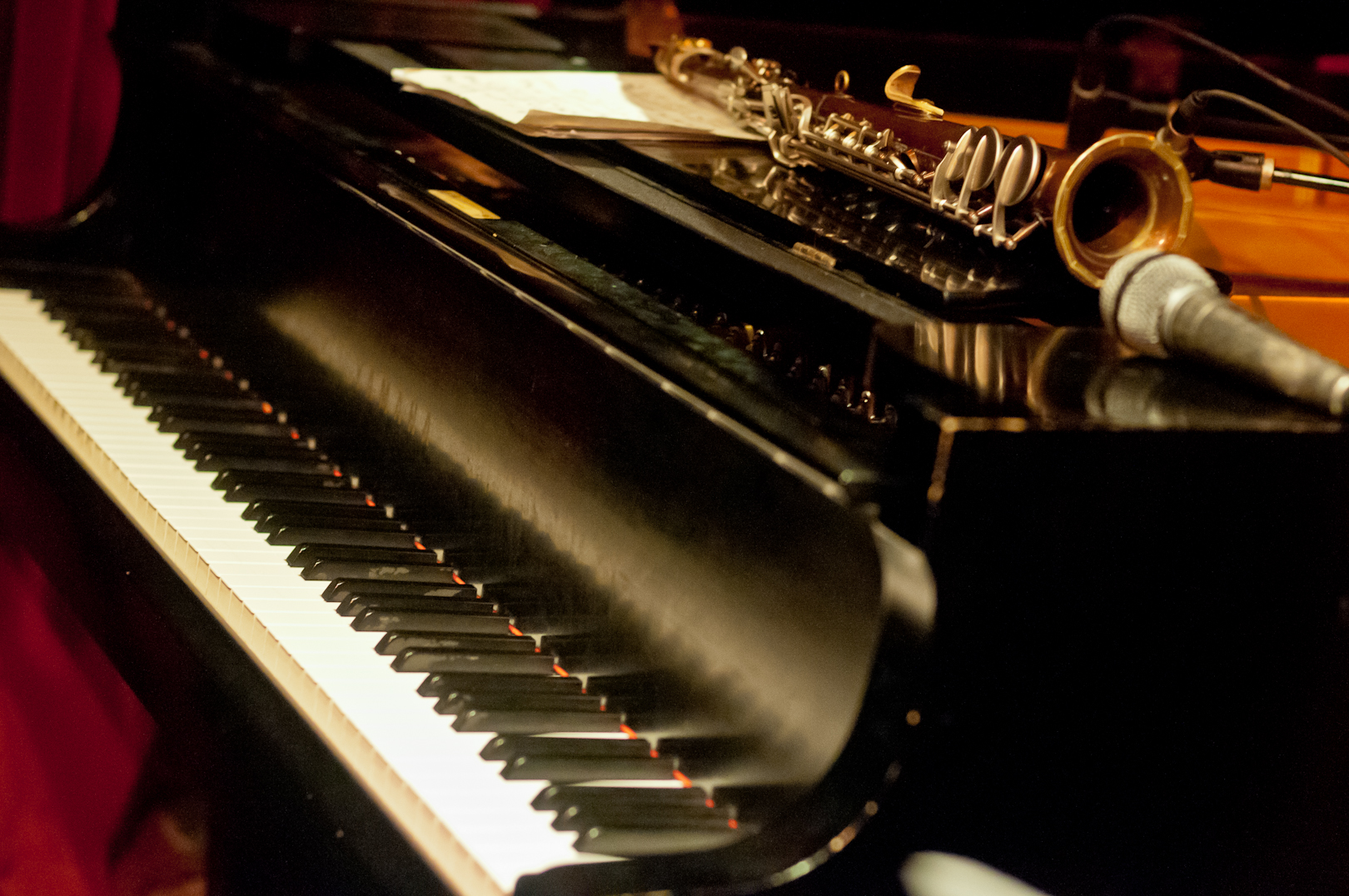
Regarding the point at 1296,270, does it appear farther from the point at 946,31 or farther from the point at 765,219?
the point at 946,31

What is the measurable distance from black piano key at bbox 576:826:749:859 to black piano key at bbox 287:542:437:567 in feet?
1.83

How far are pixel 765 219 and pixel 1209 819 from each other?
2.34 ft

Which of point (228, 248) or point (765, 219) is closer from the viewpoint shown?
point (765, 219)

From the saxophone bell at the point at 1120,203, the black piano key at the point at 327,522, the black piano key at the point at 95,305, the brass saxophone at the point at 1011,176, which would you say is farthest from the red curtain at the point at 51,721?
the saxophone bell at the point at 1120,203

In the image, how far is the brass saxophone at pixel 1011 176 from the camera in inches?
43.9

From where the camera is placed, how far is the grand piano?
3.10 ft

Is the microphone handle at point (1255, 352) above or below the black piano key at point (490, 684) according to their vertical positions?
above

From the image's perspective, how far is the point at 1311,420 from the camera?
972 millimetres

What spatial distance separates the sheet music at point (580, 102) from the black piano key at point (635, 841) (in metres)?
0.94

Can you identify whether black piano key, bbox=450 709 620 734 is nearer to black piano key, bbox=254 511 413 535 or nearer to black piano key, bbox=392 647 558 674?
black piano key, bbox=392 647 558 674

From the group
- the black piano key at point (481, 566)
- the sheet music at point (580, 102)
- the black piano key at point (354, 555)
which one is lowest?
the black piano key at point (354, 555)

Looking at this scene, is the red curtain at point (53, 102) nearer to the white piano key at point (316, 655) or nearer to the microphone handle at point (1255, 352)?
the white piano key at point (316, 655)

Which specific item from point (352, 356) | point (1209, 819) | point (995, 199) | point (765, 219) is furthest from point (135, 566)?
point (1209, 819)

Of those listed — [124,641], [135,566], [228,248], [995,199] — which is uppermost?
[995,199]
